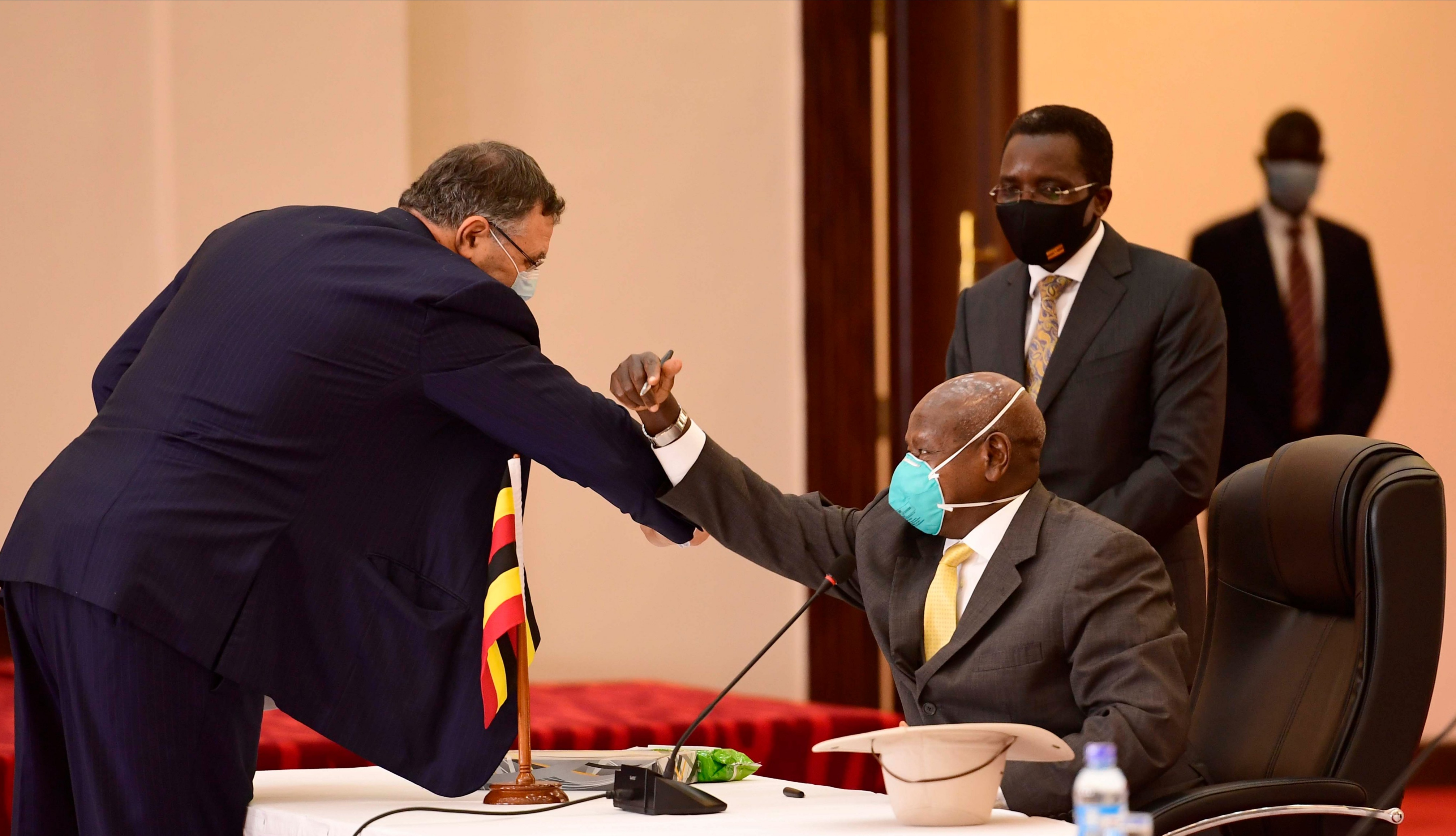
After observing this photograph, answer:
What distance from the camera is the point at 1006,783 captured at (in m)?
2.07

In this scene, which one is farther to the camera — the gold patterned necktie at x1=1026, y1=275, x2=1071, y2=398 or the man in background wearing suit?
the man in background wearing suit

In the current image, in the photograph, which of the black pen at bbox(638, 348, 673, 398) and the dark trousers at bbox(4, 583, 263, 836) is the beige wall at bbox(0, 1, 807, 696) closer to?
the black pen at bbox(638, 348, 673, 398)

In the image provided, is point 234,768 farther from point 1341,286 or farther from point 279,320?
point 1341,286

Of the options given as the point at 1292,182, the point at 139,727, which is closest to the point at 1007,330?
the point at 1292,182

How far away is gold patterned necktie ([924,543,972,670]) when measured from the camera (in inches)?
87.3

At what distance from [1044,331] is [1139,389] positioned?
22 centimetres

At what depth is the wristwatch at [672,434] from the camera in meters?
2.40

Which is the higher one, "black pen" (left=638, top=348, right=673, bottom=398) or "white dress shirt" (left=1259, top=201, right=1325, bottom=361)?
"white dress shirt" (left=1259, top=201, right=1325, bottom=361)

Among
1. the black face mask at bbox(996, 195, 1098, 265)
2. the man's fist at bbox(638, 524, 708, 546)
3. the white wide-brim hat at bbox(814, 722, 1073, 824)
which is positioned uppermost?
the black face mask at bbox(996, 195, 1098, 265)

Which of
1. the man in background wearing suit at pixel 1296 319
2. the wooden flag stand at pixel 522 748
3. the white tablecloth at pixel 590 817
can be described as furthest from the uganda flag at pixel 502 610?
the man in background wearing suit at pixel 1296 319

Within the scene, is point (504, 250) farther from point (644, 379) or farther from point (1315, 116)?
point (1315, 116)

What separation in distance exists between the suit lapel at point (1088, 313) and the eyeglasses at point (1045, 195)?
0.10m

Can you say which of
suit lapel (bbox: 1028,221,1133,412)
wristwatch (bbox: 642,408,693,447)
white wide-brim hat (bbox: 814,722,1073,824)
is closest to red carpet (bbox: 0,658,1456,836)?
suit lapel (bbox: 1028,221,1133,412)

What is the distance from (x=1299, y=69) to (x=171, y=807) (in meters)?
3.53
